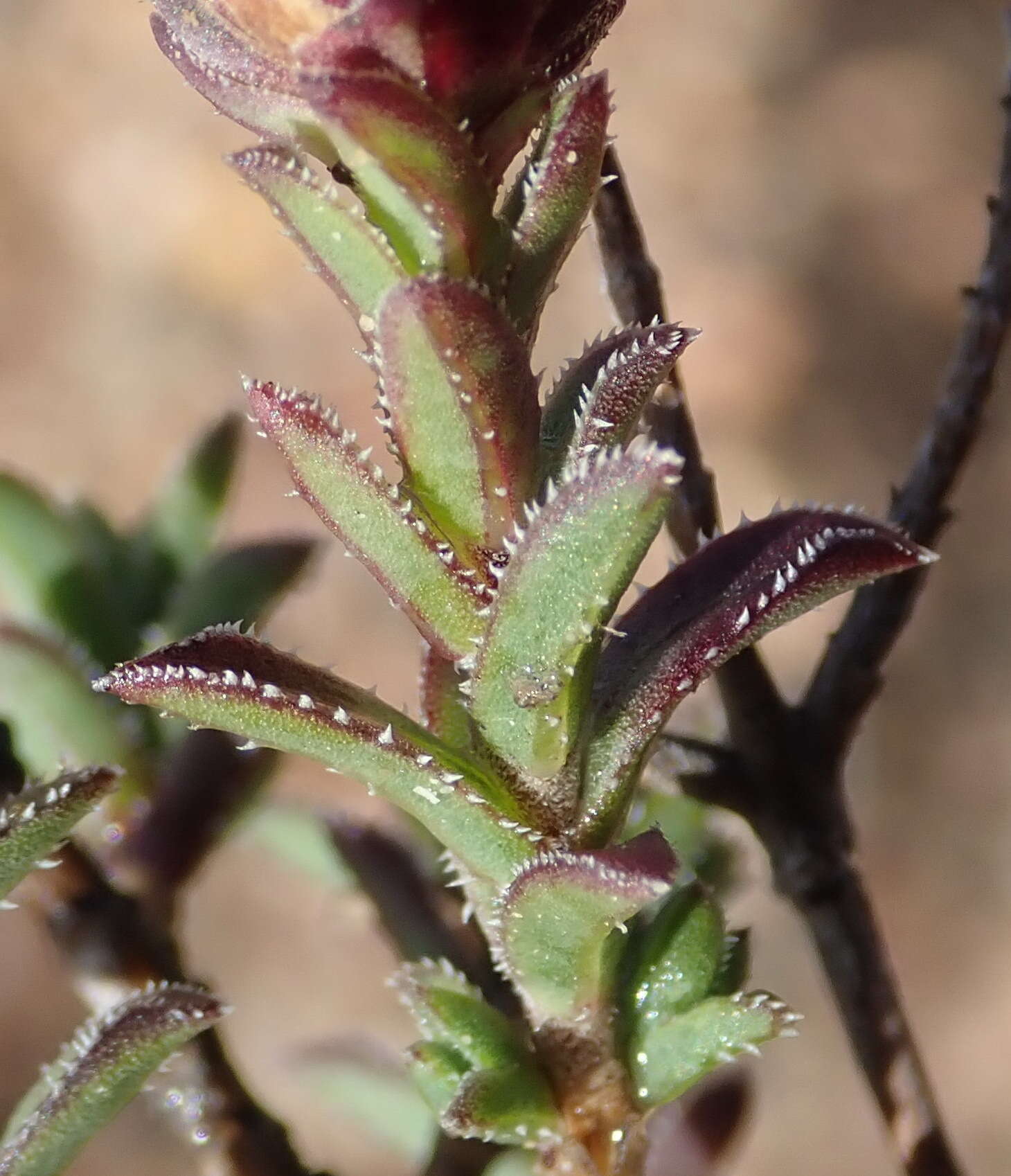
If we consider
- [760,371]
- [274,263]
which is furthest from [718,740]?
[274,263]

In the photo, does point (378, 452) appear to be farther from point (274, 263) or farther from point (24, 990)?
point (24, 990)

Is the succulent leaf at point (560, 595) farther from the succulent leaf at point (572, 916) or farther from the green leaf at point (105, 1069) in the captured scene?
the green leaf at point (105, 1069)

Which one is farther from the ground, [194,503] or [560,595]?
[194,503]

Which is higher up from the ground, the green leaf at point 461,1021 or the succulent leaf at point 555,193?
the succulent leaf at point 555,193

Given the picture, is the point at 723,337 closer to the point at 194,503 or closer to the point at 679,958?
the point at 194,503

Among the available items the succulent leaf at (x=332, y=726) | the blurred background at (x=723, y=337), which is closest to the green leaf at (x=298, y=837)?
the succulent leaf at (x=332, y=726)

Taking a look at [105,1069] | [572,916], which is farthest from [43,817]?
[572,916]

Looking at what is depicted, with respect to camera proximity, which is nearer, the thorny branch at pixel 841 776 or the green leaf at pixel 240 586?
the thorny branch at pixel 841 776
